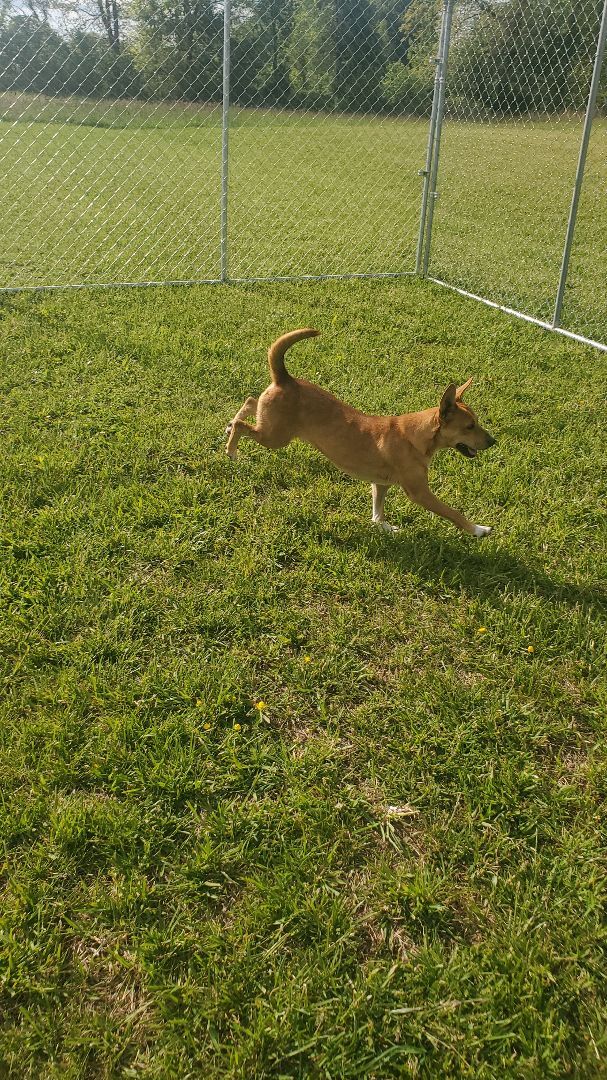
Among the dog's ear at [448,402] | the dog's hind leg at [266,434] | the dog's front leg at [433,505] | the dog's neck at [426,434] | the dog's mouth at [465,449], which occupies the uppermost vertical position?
the dog's ear at [448,402]

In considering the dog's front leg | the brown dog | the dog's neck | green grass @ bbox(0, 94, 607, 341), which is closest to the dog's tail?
the brown dog

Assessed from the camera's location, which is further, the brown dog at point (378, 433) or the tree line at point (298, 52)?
the tree line at point (298, 52)

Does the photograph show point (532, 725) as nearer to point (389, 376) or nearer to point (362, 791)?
point (362, 791)

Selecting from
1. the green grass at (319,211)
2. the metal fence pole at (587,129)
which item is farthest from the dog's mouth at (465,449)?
the green grass at (319,211)

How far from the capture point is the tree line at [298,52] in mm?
7020

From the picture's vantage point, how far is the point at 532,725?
2412 millimetres

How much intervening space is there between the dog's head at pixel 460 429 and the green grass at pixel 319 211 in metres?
3.73

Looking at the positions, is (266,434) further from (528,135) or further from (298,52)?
(298,52)

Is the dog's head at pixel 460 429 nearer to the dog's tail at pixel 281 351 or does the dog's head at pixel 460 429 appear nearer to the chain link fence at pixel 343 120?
the dog's tail at pixel 281 351

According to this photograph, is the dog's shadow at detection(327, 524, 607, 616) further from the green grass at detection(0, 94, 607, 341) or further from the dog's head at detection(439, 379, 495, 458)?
the green grass at detection(0, 94, 607, 341)

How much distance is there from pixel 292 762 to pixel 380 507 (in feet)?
5.11

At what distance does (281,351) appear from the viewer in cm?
330

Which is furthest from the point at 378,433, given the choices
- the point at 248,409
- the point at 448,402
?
the point at 248,409

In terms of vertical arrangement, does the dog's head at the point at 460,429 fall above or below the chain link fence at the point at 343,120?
below
